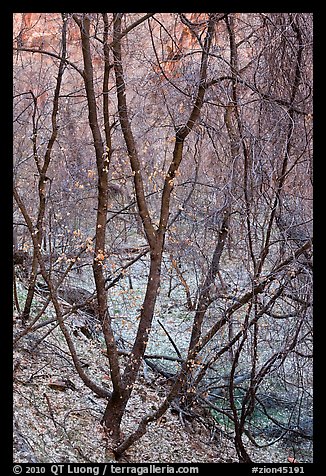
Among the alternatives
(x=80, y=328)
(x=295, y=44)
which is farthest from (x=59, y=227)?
(x=295, y=44)

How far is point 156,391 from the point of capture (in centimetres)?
562

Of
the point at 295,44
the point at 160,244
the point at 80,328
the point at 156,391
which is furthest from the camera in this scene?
the point at 80,328

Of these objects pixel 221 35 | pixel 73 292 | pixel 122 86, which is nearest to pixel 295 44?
pixel 221 35

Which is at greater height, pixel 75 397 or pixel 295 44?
pixel 295 44

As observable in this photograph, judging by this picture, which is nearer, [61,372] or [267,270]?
[267,270]

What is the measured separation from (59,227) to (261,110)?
3.25 meters

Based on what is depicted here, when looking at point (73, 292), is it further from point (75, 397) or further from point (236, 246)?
point (236, 246)

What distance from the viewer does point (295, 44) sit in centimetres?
382

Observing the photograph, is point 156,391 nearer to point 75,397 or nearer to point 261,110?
point 75,397

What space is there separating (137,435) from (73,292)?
9.34 ft
